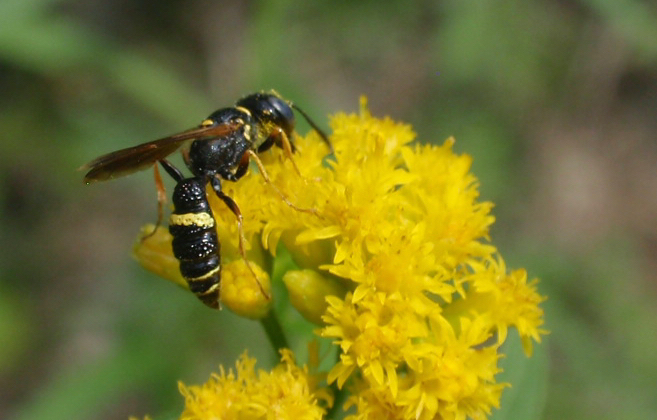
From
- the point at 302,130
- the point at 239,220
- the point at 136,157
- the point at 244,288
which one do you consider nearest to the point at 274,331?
the point at 244,288

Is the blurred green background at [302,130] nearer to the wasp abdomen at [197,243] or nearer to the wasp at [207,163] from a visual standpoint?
the wasp at [207,163]

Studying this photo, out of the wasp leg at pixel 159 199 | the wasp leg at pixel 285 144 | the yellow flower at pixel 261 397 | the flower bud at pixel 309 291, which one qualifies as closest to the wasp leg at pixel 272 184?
the wasp leg at pixel 285 144

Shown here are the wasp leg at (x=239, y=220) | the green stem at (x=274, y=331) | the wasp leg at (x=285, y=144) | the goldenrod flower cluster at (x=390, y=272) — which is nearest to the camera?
the goldenrod flower cluster at (x=390, y=272)

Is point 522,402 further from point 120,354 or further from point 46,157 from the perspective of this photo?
point 46,157

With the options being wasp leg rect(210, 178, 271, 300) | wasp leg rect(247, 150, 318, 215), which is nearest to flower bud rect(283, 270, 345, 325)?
wasp leg rect(210, 178, 271, 300)

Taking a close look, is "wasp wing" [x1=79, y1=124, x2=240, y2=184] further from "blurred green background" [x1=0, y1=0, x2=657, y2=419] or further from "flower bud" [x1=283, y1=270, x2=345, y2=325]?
"blurred green background" [x1=0, y1=0, x2=657, y2=419]

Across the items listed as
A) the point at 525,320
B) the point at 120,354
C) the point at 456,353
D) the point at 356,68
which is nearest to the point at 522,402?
the point at 525,320

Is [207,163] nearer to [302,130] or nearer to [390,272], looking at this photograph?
[390,272]
